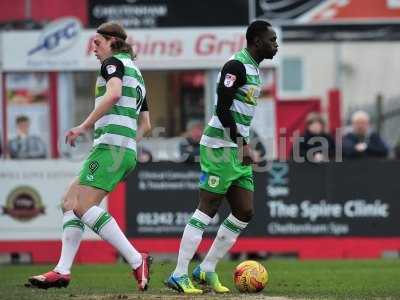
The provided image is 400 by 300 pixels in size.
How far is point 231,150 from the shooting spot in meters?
10.7

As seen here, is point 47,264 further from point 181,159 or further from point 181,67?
point 181,67

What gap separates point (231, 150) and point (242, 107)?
0.41 metres

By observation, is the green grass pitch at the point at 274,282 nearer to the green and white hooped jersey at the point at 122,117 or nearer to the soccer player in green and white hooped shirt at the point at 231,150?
the soccer player in green and white hooped shirt at the point at 231,150

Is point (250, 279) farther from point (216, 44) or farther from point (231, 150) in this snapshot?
point (216, 44)

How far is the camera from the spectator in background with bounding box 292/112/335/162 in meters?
17.8

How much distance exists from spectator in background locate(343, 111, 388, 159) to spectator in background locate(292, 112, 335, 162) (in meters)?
0.25

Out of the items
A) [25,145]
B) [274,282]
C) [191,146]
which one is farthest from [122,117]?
[25,145]

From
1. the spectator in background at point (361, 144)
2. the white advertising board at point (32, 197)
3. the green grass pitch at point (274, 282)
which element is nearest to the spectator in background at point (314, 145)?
the spectator in background at point (361, 144)

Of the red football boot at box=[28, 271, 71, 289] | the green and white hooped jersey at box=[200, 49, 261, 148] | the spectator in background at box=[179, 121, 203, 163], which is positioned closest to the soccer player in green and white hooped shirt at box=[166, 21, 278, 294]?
the green and white hooped jersey at box=[200, 49, 261, 148]

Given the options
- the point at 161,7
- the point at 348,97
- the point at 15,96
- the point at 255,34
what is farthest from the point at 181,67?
the point at 348,97

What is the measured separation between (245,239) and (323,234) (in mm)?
1171

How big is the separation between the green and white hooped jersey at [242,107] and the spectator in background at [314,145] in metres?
7.06

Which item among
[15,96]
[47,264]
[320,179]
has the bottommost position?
[47,264]

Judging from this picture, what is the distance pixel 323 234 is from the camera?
17359 millimetres
